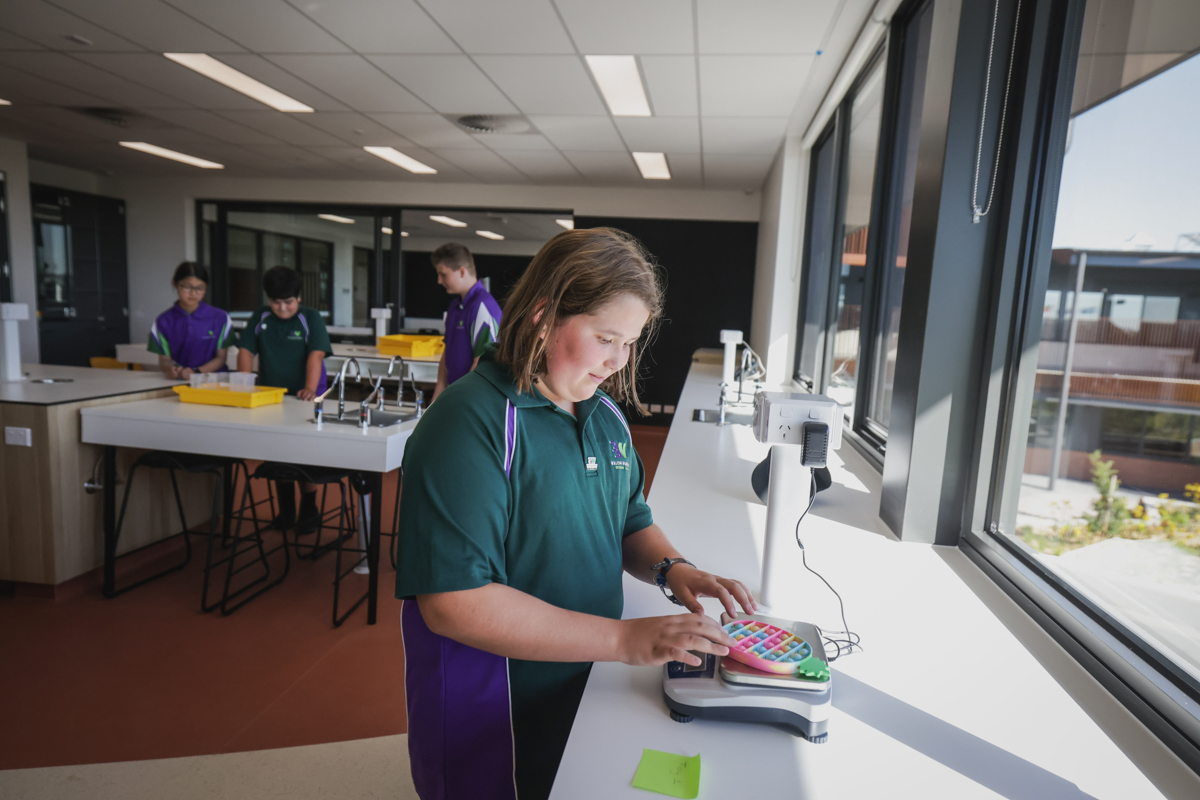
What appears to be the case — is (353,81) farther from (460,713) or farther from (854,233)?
(460,713)

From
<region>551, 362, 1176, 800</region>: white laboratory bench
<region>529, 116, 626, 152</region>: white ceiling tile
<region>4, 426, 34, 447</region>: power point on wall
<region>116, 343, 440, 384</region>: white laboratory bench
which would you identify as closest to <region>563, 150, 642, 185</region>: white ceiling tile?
<region>529, 116, 626, 152</region>: white ceiling tile

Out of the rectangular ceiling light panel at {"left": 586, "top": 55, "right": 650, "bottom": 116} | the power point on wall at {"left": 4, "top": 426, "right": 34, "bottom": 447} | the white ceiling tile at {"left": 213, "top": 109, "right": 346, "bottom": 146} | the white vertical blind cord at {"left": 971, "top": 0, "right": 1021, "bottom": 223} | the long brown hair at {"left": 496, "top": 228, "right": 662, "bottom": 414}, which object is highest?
the rectangular ceiling light panel at {"left": 586, "top": 55, "right": 650, "bottom": 116}

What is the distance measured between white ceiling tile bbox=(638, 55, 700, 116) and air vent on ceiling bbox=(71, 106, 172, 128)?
4038mm

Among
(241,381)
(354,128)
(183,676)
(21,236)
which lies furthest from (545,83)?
(21,236)

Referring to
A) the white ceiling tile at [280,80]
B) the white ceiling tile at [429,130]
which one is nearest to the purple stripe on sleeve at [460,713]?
the white ceiling tile at [280,80]

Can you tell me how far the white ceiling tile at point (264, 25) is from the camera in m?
3.14

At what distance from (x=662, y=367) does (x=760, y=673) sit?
6924 mm

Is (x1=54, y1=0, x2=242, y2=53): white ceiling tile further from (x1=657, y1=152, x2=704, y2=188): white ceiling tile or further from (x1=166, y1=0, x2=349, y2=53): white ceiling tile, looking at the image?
(x1=657, y1=152, x2=704, y2=188): white ceiling tile

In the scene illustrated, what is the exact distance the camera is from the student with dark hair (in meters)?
3.65

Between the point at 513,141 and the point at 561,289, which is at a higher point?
the point at 513,141

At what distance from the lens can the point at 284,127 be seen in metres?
5.30

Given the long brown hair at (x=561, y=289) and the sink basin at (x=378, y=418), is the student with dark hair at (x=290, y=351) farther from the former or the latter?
the long brown hair at (x=561, y=289)

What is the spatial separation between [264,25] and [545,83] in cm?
153

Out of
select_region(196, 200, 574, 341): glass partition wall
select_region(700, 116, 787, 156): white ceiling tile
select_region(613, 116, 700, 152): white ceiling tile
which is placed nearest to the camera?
select_region(700, 116, 787, 156): white ceiling tile
